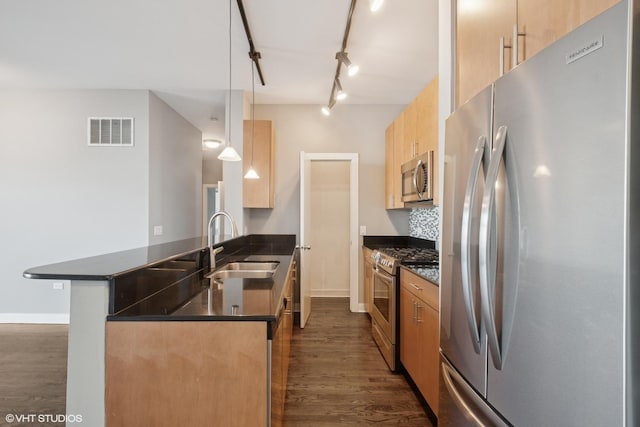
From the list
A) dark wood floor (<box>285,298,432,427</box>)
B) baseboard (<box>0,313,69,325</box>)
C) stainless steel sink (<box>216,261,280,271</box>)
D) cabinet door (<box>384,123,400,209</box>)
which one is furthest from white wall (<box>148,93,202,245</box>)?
cabinet door (<box>384,123,400,209</box>)

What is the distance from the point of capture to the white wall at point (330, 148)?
14.0ft

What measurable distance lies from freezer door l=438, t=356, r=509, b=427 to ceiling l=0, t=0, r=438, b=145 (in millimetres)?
2427

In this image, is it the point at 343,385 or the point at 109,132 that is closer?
the point at 343,385

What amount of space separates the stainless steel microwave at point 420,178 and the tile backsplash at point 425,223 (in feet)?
1.67

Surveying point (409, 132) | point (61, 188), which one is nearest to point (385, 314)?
point (409, 132)

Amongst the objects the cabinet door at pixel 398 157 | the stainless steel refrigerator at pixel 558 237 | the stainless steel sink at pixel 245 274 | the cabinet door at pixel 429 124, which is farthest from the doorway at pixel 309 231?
the stainless steel refrigerator at pixel 558 237

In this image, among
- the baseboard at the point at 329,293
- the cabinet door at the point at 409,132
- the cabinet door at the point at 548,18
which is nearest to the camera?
the cabinet door at the point at 548,18

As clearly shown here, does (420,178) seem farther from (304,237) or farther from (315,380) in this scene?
(315,380)

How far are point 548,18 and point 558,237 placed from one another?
2.09 ft

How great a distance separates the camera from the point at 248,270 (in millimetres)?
2680

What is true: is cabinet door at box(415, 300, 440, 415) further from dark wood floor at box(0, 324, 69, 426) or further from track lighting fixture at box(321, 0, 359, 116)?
dark wood floor at box(0, 324, 69, 426)

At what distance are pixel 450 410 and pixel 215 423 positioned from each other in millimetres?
928

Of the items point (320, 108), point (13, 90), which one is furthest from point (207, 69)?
point (13, 90)

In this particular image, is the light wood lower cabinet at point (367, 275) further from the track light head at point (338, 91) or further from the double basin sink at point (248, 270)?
the track light head at point (338, 91)
